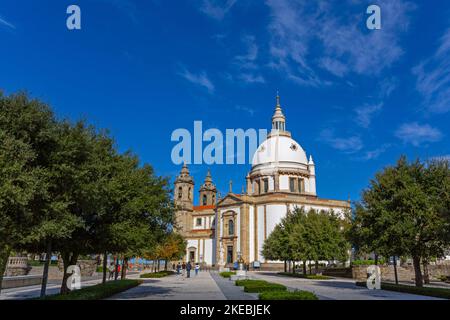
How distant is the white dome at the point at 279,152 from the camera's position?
3169 inches

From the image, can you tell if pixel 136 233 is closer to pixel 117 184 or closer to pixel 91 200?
pixel 117 184

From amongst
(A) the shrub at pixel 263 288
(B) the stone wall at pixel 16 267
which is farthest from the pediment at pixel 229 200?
(A) the shrub at pixel 263 288

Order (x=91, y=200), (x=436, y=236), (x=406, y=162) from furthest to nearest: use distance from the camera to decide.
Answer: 1. (x=406, y=162)
2. (x=436, y=236)
3. (x=91, y=200)

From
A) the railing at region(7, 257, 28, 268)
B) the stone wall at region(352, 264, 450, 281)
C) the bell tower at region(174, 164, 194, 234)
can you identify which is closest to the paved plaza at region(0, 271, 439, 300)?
the railing at region(7, 257, 28, 268)

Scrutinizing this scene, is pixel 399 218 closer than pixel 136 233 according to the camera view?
No

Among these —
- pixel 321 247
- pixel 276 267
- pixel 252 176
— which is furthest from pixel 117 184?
pixel 252 176

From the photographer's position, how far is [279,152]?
81.1m

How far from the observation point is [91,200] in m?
16.5

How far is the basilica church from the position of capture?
244 feet

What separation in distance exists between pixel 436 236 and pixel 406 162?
18.2 feet

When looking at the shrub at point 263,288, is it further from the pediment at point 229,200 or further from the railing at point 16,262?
the pediment at point 229,200

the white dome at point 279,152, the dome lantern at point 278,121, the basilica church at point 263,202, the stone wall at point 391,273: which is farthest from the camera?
the dome lantern at point 278,121

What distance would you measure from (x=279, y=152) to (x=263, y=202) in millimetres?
11200
